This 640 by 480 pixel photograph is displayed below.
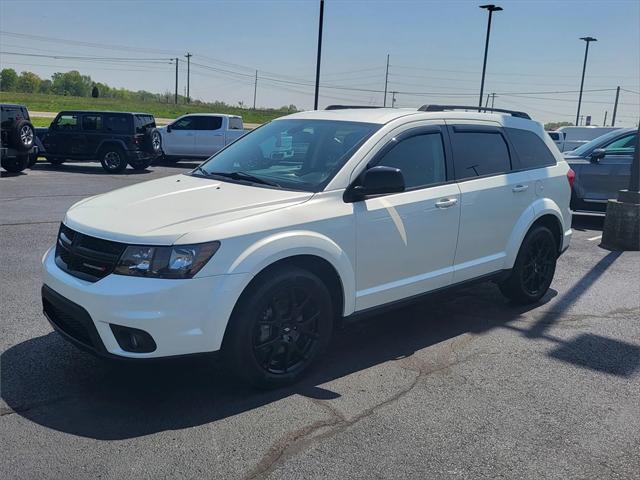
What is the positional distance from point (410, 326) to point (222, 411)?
2169 mm

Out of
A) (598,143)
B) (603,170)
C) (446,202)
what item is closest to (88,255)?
(446,202)

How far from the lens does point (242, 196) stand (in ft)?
13.4

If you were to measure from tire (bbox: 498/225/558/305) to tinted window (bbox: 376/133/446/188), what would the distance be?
1.35 metres

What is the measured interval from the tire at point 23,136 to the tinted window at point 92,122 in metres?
2.31

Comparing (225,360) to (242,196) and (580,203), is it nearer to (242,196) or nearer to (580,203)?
(242,196)

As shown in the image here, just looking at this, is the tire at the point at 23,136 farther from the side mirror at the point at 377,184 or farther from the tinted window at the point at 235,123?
the side mirror at the point at 377,184

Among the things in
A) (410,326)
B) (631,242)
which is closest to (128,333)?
(410,326)

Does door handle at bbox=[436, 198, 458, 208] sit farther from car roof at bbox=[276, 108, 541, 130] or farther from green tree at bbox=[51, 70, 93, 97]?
green tree at bbox=[51, 70, 93, 97]

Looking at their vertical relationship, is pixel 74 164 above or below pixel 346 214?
below

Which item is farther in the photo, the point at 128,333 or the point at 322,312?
the point at 322,312

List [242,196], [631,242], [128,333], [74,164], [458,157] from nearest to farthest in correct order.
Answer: [128,333] → [242,196] → [458,157] → [631,242] → [74,164]

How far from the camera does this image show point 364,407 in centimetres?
377

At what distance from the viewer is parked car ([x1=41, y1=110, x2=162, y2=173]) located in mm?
17766

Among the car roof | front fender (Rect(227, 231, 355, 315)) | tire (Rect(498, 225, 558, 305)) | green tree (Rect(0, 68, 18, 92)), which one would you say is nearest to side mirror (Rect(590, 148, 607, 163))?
tire (Rect(498, 225, 558, 305))
